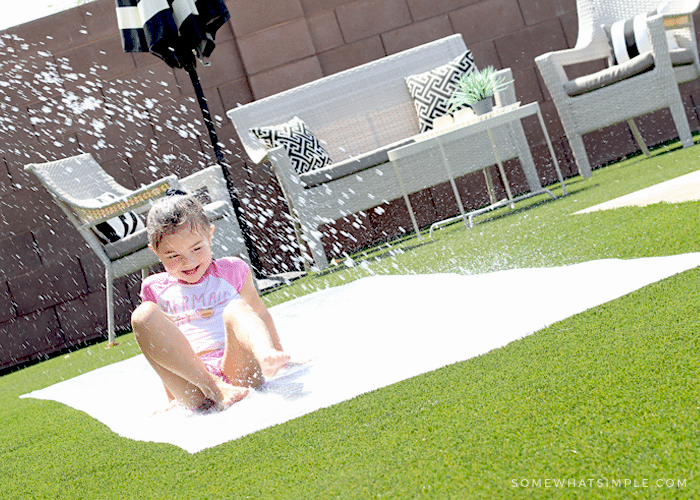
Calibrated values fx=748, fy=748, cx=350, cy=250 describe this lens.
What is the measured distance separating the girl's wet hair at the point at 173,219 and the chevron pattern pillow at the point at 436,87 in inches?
126

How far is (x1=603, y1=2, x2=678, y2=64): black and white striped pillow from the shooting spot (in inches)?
178

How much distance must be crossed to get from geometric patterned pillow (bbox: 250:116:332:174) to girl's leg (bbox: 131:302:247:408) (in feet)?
9.14

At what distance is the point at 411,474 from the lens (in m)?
0.90

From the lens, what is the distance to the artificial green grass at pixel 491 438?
80 cm

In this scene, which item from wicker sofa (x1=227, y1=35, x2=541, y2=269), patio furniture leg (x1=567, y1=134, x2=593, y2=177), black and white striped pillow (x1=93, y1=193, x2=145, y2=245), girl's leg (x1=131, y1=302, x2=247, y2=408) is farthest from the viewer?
wicker sofa (x1=227, y1=35, x2=541, y2=269)

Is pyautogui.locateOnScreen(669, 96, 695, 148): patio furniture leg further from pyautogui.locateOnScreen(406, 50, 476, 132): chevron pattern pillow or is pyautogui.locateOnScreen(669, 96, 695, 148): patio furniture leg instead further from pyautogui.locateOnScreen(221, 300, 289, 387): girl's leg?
pyautogui.locateOnScreen(221, 300, 289, 387): girl's leg

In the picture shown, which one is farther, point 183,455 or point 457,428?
point 183,455

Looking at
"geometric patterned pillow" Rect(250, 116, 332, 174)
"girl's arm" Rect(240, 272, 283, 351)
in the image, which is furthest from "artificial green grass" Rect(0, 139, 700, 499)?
"geometric patterned pillow" Rect(250, 116, 332, 174)

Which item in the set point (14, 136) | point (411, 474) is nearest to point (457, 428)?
point (411, 474)

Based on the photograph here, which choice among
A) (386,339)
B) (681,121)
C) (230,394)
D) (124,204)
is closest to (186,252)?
(230,394)

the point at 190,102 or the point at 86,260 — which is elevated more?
the point at 190,102

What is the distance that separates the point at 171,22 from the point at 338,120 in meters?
1.44

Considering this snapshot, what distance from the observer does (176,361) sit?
154cm

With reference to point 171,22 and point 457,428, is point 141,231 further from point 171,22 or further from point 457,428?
point 457,428
